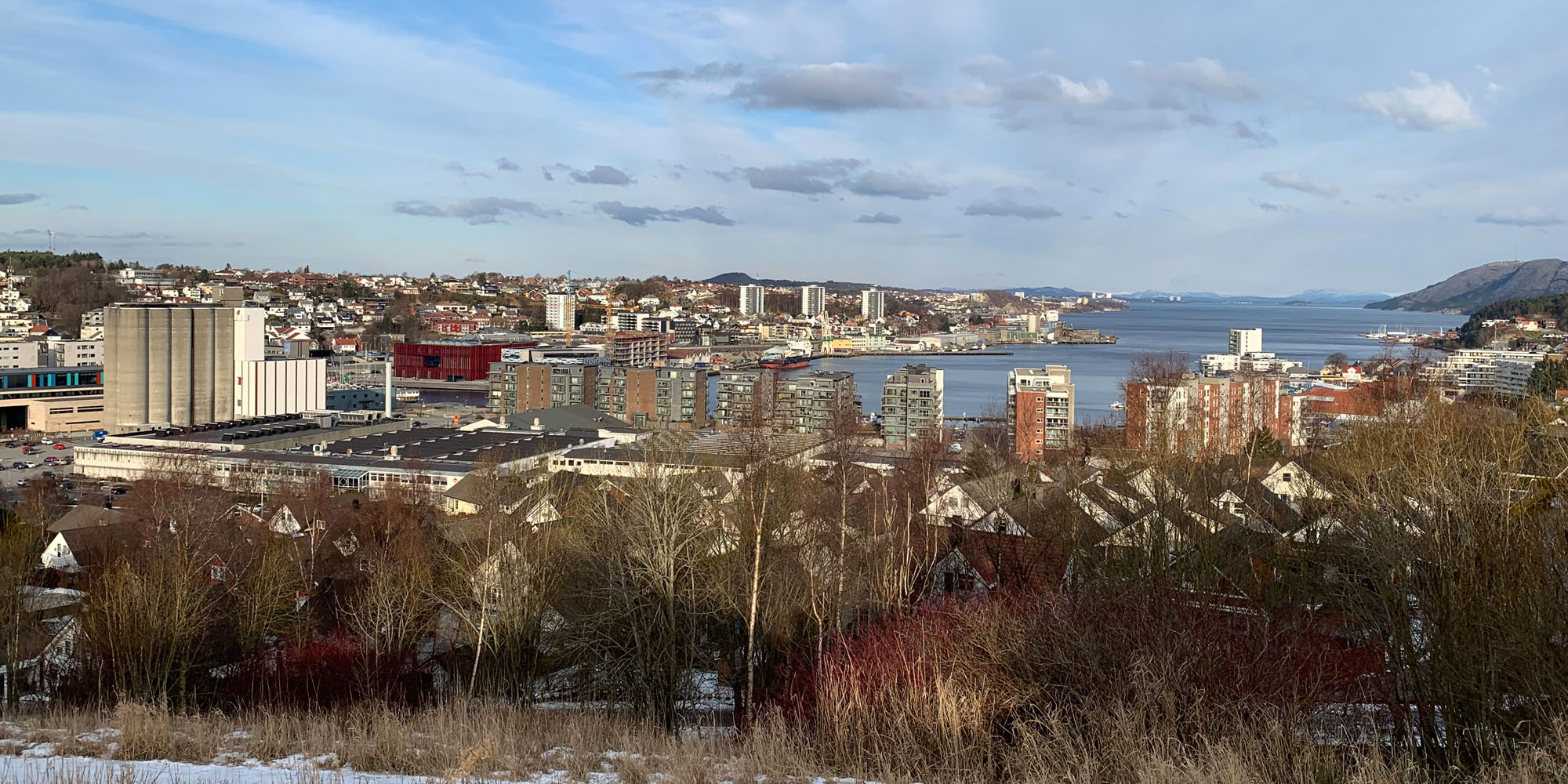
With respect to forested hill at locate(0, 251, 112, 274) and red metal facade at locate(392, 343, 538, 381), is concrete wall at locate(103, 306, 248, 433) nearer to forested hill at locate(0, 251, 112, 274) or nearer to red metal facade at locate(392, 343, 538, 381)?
red metal facade at locate(392, 343, 538, 381)

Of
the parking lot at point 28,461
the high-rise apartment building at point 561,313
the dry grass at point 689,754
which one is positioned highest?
the high-rise apartment building at point 561,313

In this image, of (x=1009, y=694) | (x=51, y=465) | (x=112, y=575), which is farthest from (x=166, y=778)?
(x=51, y=465)

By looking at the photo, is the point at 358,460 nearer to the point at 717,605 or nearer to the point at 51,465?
the point at 51,465

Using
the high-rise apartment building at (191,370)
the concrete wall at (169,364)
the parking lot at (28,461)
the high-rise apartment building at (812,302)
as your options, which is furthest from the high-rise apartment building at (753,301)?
the parking lot at (28,461)

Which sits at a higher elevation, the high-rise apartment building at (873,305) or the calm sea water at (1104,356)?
the high-rise apartment building at (873,305)

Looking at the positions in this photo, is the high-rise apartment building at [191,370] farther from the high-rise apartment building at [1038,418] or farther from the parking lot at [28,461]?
the high-rise apartment building at [1038,418]

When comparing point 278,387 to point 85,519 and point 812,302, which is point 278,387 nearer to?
point 85,519
